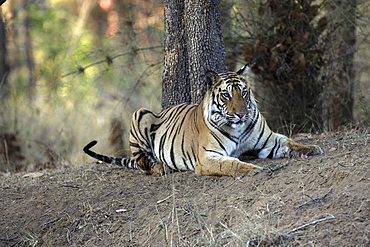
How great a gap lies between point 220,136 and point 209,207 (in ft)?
3.99

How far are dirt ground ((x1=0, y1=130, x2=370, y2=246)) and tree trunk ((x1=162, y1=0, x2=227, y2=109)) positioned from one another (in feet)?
4.64

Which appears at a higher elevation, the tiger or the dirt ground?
the tiger

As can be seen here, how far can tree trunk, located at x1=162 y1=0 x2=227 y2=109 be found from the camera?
6074mm

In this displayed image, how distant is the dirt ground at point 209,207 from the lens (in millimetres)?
3293

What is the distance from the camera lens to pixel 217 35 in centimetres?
616

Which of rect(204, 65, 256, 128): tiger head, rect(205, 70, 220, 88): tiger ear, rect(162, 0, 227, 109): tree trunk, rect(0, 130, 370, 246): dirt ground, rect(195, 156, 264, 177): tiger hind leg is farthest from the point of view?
rect(162, 0, 227, 109): tree trunk

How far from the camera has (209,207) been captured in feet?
13.4

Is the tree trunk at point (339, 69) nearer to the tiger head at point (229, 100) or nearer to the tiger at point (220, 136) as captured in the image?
the tiger at point (220, 136)

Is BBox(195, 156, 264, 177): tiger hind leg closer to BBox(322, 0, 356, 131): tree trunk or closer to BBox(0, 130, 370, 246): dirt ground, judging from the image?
BBox(0, 130, 370, 246): dirt ground

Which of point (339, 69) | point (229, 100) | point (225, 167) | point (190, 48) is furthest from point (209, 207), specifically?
point (339, 69)

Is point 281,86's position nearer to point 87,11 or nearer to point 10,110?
point 10,110

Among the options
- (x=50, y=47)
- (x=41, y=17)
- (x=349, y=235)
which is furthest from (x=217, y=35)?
(x=41, y=17)

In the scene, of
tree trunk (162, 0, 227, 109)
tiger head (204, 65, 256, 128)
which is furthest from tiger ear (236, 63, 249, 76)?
tree trunk (162, 0, 227, 109)

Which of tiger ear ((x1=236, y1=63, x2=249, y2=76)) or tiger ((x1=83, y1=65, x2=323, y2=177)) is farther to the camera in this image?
tiger ear ((x1=236, y1=63, x2=249, y2=76))
